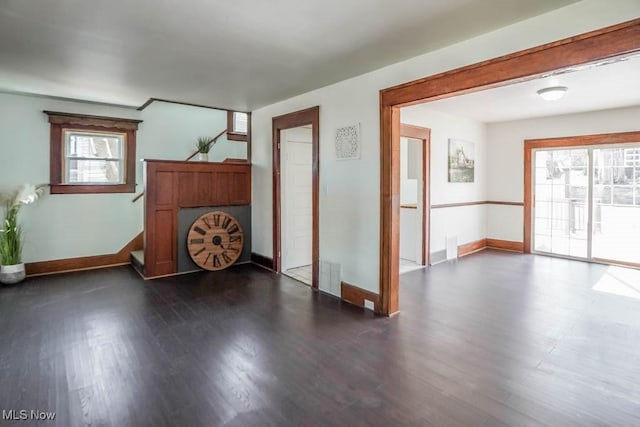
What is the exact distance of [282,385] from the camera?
88.8 inches

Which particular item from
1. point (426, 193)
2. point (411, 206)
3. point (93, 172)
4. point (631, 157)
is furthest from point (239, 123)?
point (631, 157)

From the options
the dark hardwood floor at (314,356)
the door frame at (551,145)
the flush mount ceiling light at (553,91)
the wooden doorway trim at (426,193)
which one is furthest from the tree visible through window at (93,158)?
the door frame at (551,145)

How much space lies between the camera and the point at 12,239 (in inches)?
177

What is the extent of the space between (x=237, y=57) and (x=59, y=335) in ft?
9.53

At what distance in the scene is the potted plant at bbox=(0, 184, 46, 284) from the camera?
4.43 meters

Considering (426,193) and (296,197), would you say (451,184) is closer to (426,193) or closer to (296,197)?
(426,193)

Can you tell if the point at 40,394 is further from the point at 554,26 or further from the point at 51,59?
the point at 554,26

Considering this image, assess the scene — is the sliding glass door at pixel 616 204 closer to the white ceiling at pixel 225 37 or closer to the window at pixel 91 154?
the white ceiling at pixel 225 37

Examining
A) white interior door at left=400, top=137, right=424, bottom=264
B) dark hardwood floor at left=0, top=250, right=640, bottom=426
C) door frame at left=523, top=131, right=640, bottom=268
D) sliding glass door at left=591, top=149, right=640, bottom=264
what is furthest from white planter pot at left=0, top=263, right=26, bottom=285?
sliding glass door at left=591, top=149, right=640, bottom=264

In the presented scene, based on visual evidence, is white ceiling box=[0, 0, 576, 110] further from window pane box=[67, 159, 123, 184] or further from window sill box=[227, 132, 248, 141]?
window sill box=[227, 132, 248, 141]

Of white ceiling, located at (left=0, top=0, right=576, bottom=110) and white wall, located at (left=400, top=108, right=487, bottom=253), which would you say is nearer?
white ceiling, located at (left=0, top=0, right=576, bottom=110)

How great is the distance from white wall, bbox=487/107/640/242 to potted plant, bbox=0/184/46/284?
7.80m

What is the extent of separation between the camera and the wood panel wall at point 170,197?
15.5ft

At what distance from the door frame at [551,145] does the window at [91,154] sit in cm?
704
